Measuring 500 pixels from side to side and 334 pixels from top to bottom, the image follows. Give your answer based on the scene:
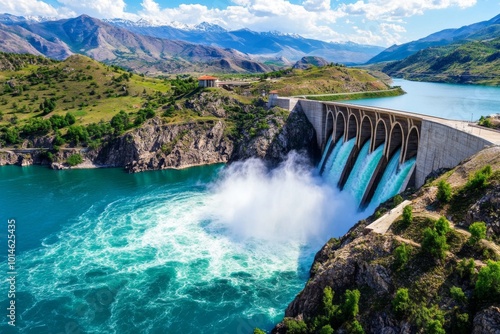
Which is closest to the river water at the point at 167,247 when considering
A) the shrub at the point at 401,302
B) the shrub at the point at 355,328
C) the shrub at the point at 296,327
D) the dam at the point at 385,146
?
the dam at the point at 385,146

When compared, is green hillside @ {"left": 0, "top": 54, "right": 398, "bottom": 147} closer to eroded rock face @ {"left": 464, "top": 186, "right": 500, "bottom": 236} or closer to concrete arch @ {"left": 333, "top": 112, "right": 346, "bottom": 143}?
concrete arch @ {"left": 333, "top": 112, "right": 346, "bottom": 143}

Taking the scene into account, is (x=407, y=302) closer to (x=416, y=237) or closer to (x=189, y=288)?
(x=416, y=237)

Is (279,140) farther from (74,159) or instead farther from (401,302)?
(401,302)

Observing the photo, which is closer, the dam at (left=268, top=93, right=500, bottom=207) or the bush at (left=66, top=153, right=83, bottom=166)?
the dam at (left=268, top=93, right=500, bottom=207)

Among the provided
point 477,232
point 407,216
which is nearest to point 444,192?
point 407,216

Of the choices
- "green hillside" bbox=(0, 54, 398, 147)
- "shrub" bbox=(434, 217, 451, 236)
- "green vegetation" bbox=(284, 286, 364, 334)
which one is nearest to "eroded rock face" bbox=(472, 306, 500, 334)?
"shrub" bbox=(434, 217, 451, 236)

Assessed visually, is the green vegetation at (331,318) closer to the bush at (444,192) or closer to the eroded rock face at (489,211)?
the eroded rock face at (489,211)
